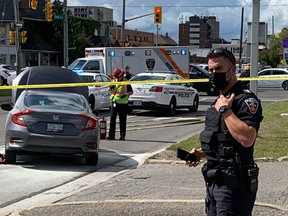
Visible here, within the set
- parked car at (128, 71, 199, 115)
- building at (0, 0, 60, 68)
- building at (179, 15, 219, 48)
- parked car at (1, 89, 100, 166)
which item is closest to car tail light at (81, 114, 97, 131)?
parked car at (1, 89, 100, 166)

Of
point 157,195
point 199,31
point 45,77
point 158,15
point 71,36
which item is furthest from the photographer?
point 199,31

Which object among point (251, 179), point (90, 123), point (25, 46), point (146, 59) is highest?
point (25, 46)

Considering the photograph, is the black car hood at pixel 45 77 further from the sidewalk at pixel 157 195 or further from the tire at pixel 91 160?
the sidewalk at pixel 157 195

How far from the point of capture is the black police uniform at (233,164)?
398 centimetres

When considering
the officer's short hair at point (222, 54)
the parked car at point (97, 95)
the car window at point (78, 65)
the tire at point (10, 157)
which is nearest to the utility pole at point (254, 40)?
the tire at point (10, 157)

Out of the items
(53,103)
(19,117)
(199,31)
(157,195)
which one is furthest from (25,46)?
(199,31)

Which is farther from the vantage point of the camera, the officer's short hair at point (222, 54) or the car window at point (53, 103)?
the car window at point (53, 103)

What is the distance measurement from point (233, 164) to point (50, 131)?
6496mm

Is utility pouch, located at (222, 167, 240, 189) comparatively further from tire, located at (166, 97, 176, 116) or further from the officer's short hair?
tire, located at (166, 97, 176, 116)

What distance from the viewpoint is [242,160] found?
160 inches

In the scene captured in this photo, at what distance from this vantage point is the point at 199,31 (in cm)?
17138

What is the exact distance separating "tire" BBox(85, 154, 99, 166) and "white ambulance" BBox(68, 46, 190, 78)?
1908 centimetres

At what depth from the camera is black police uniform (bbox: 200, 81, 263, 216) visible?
3984mm

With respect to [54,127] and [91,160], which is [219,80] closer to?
[54,127]
